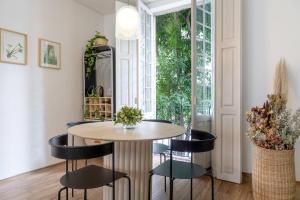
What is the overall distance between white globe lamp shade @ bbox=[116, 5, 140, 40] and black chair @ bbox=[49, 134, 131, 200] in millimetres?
1211

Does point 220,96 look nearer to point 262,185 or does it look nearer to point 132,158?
point 262,185

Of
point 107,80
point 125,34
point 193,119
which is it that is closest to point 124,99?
point 107,80

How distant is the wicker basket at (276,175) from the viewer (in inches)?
84.9

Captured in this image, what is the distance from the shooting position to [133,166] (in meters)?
1.93

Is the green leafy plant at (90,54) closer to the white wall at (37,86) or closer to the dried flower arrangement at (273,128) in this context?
the white wall at (37,86)

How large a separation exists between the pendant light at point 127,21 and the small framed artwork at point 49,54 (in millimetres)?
1686

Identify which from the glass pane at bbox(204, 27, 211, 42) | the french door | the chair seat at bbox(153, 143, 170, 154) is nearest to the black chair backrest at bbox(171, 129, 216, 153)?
the chair seat at bbox(153, 143, 170, 154)

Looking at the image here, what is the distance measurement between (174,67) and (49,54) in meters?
2.36

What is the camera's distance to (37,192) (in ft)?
8.38

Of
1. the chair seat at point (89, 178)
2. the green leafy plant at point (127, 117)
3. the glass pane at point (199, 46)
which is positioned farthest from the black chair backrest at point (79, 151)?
the glass pane at point (199, 46)

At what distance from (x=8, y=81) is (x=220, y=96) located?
2842 millimetres

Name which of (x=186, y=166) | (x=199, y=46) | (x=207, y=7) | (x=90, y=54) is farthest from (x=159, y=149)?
(x=90, y=54)

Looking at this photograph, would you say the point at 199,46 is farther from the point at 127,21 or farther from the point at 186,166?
the point at 186,166

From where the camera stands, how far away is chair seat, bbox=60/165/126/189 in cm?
160
